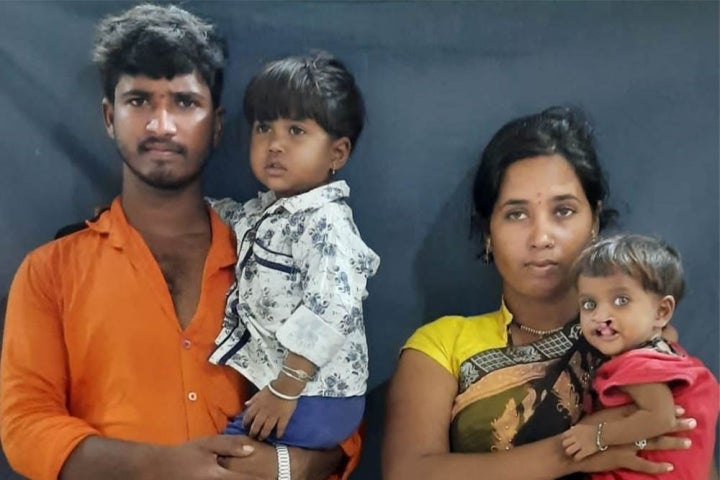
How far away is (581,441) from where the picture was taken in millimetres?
1597

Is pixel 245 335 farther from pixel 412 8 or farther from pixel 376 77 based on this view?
pixel 412 8

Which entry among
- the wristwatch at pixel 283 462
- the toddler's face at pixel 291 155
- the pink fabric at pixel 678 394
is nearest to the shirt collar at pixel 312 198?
the toddler's face at pixel 291 155

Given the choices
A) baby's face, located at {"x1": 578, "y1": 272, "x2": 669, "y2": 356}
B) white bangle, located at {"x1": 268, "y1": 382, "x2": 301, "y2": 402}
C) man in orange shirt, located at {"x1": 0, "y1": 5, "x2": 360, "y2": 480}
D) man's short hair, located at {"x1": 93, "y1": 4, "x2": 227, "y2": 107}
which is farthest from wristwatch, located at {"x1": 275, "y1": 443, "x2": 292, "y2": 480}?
man's short hair, located at {"x1": 93, "y1": 4, "x2": 227, "y2": 107}

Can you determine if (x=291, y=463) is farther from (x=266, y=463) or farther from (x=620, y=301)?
(x=620, y=301)

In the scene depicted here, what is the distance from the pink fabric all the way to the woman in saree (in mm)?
61

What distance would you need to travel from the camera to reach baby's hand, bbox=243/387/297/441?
1.59 meters

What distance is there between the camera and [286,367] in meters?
1.57

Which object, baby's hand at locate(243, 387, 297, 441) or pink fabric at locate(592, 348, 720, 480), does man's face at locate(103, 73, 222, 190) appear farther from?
pink fabric at locate(592, 348, 720, 480)

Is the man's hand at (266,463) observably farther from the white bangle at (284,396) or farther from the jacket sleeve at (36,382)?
the jacket sleeve at (36,382)

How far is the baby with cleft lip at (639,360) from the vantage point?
154cm

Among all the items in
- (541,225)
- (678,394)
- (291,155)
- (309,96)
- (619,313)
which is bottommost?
(678,394)

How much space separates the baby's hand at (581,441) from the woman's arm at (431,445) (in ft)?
0.10

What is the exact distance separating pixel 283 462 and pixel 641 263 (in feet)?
2.27

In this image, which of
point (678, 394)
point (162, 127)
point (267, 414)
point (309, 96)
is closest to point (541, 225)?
point (678, 394)
